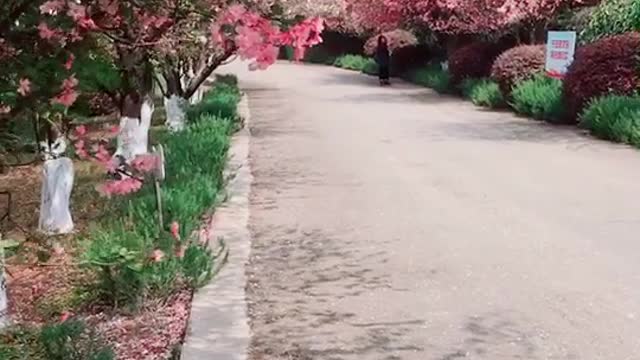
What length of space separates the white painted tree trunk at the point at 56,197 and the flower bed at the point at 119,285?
48 centimetres

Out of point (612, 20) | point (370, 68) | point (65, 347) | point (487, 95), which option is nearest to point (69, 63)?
point (65, 347)

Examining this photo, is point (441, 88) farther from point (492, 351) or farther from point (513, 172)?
point (492, 351)

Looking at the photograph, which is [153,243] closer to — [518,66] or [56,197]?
[56,197]

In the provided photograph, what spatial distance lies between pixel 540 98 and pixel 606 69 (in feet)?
6.62

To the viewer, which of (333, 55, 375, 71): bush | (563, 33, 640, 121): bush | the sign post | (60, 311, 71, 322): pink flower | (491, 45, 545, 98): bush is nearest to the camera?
(60, 311, 71, 322): pink flower

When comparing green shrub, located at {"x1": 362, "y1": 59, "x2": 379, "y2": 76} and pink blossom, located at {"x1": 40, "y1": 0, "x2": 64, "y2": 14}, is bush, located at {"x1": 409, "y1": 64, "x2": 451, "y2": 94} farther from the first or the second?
pink blossom, located at {"x1": 40, "y1": 0, "x2": 64, "y2": 14}

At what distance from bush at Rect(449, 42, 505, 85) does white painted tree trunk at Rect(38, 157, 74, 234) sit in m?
17.7

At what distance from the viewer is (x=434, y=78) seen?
95.7 feet

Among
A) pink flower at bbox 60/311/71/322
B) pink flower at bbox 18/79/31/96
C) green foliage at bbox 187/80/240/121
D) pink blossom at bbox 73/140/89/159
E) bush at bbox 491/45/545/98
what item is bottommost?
pink flower at bbox 60/311/71/322

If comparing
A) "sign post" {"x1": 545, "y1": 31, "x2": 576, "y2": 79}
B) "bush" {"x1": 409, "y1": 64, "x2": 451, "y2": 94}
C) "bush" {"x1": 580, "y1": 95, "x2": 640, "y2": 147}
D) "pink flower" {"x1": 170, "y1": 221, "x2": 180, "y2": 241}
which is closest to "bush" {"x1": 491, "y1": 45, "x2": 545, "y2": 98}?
"sign post" {"x1": 545, "y1": 31, "x2": 576, "y2": 79}

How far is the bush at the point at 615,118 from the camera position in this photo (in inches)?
560

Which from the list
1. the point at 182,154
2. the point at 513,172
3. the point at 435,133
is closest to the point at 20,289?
the point at 182,154

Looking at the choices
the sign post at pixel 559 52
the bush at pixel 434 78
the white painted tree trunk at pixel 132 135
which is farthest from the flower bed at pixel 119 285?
the bush at pixel 434 78

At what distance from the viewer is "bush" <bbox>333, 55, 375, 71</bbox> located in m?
41.0
